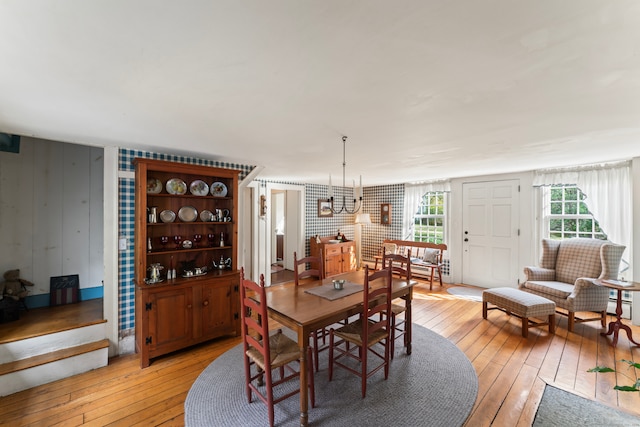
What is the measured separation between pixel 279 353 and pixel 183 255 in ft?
6.32

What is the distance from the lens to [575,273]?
3633 millimetres

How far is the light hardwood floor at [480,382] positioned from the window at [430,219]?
2584mm

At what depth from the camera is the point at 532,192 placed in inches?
174

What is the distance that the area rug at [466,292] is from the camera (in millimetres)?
4529

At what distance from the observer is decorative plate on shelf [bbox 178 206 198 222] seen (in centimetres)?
314

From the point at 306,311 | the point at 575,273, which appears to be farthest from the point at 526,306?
the point at 306,311

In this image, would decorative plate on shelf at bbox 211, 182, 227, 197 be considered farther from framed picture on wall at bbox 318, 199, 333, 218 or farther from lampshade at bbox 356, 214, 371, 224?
lampshade at bbox 356, 214, 371, 224

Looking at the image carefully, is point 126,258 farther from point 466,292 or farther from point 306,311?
point 466,292

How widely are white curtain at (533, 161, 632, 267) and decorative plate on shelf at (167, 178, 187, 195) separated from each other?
551 cm

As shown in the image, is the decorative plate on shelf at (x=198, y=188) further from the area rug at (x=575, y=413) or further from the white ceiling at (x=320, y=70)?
the area rug at (x=575, y=413)

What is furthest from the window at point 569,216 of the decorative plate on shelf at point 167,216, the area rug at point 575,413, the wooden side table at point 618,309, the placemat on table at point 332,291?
the decorative plate on shelf at point 167,216

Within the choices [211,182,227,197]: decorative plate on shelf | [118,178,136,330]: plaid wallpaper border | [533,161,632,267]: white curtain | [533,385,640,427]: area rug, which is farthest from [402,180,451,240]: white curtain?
[118,178,136,330]: plaid wallpaper border

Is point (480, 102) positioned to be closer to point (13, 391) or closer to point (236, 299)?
point (236, 299)

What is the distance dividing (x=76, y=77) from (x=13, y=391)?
2.71 metres
